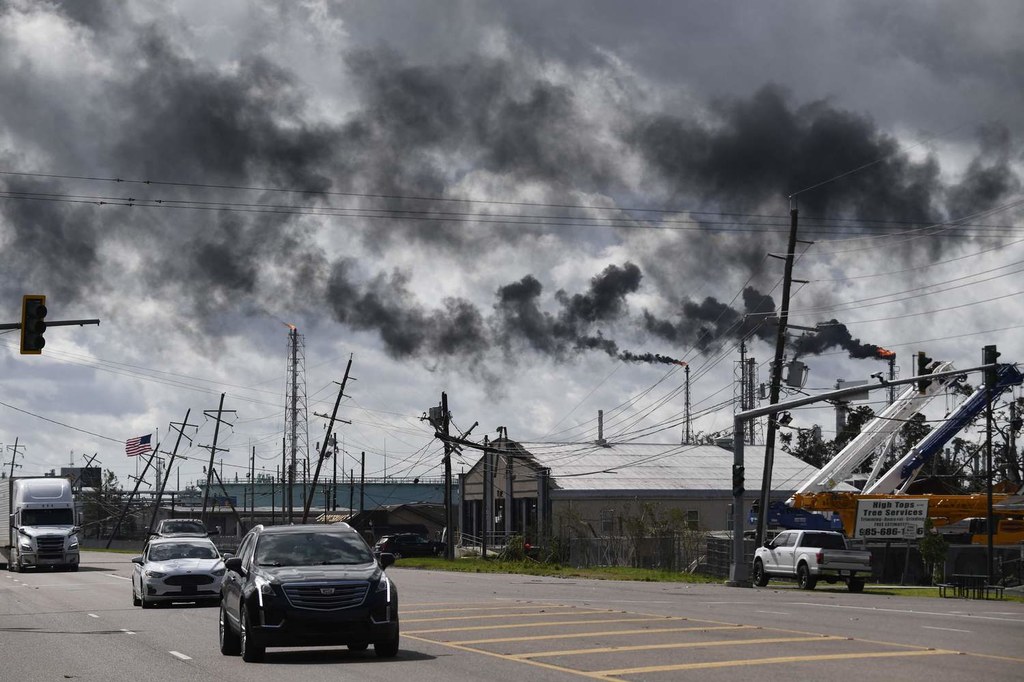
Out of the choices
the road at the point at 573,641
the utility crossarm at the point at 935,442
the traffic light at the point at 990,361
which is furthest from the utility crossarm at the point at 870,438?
the road at the point at 573,641

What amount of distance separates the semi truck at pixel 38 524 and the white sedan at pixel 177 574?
25.3 meters

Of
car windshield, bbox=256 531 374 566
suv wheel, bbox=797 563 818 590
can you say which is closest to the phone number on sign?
suv wheel, bbox=797 563 818 590

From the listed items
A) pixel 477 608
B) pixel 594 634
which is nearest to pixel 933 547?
pixel 477 608

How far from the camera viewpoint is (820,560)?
39844 mm

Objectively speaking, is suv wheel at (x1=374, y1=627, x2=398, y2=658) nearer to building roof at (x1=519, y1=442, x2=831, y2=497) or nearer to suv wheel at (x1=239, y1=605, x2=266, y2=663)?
→ suv wheel at (x1=239, y1=605, x2=266, y2=663)

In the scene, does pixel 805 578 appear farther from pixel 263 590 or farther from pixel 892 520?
pixel 263 590

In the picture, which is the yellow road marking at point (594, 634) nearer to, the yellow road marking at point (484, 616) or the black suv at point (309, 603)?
the black suv at point (309, 603)

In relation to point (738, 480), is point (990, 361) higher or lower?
higher

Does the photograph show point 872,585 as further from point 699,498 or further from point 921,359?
point 699,498

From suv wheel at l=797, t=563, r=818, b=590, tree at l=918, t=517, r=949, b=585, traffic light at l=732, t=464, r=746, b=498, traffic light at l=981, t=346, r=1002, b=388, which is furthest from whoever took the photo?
tree at l=918, t=517, r=949, b=585

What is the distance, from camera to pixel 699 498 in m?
78.6

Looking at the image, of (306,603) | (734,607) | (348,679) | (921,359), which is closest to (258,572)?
(306,603)

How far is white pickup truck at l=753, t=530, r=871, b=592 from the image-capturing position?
39.8 metres

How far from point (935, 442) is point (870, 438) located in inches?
114
